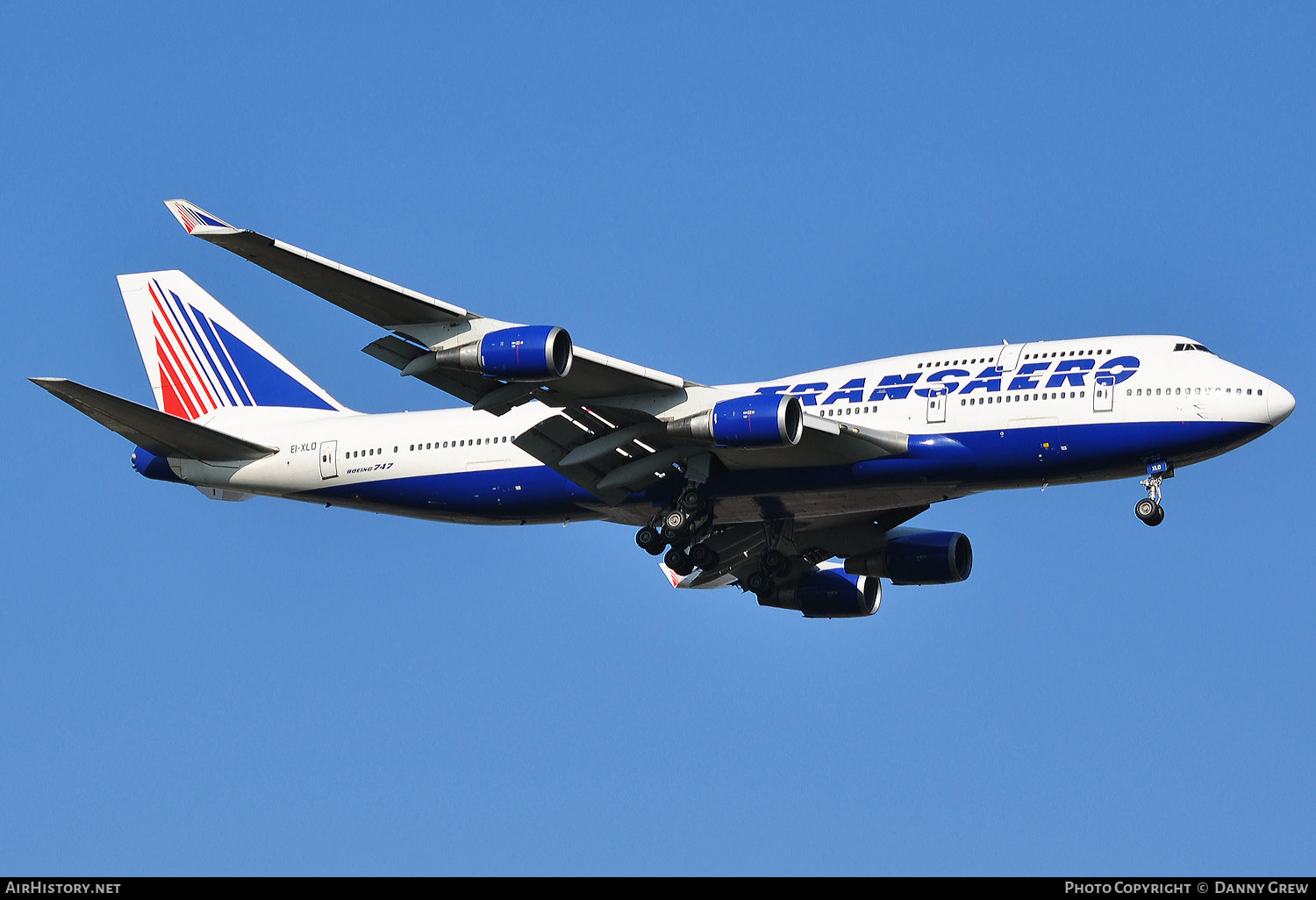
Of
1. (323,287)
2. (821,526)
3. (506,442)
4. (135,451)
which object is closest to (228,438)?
(135,451)

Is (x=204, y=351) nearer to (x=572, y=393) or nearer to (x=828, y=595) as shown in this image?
(x=572, y=393)

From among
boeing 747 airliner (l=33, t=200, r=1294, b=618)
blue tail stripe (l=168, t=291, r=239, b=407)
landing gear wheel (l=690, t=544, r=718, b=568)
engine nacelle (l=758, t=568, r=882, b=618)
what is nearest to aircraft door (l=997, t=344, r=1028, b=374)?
boeing 747 airliner (l=33, t=200, r=1294, b=618)

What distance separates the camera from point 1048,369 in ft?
131

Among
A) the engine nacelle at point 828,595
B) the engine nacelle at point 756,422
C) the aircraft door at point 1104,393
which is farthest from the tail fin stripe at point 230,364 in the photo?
the aircraft door at point 1104,393

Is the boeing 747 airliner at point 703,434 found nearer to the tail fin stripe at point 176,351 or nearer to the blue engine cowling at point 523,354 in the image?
the blue engine cowling at point 523,354

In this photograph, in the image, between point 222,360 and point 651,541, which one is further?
point 222,360

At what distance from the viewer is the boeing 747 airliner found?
37.6 meters

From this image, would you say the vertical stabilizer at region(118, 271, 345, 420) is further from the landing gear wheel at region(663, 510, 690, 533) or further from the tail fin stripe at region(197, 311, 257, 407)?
the landing gear wheel at region(663, 510, 690, 533)

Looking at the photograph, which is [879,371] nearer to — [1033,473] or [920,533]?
[1033,473]

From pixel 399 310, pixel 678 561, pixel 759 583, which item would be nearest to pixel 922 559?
pixel 759 583

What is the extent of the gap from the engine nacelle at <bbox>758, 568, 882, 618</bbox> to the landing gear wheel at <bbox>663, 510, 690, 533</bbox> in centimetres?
843

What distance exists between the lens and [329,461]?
45844 millimetres

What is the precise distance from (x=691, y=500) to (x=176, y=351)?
17.7 metres

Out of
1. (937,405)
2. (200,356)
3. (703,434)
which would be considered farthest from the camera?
Answer: (200,356)
